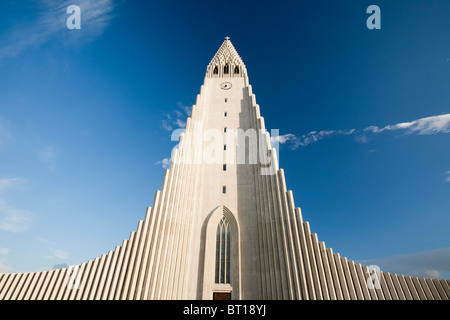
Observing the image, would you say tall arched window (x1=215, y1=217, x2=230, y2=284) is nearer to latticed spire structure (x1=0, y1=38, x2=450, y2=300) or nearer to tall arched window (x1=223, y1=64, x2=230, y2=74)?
latticed spire structure (x1=0, y1=38, x2=450, y2=300)

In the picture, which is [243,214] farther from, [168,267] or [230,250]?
[168,267]

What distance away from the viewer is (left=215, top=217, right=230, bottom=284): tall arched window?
16.4 metres

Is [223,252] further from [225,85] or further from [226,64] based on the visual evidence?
[226,64]

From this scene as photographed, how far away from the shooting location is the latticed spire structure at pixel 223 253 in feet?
44.1

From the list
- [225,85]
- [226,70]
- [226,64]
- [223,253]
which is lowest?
[223,253]

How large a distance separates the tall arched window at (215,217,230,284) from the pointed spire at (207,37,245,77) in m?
21.6

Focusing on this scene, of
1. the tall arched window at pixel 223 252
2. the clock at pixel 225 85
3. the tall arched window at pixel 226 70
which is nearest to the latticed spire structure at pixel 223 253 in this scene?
the tall arched window at pixel 223 252

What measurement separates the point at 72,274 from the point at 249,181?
1530 centimetres

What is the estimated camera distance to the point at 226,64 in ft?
106

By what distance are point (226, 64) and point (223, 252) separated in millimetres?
26511

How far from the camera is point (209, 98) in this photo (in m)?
27.2

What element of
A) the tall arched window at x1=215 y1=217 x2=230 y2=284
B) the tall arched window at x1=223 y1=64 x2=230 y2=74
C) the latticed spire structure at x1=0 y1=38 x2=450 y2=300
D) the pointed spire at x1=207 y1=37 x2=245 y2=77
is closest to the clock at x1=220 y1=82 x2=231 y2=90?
the pointed spire at x1=207 y1=37 x2=245 y2=77

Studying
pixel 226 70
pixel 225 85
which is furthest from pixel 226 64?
pixel 225 85
